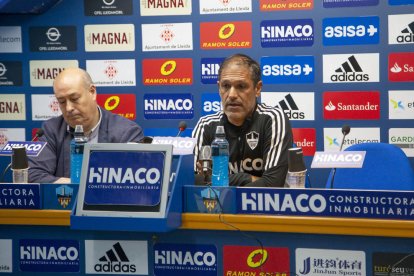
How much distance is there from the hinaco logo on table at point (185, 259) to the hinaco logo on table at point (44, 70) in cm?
311

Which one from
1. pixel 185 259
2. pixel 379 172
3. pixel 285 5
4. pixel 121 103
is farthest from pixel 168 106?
pixel 185 259

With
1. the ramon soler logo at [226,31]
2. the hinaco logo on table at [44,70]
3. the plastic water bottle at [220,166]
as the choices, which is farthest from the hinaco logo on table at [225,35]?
the plastic water bottle at [220,166]

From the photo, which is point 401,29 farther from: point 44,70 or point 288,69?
point 44,70

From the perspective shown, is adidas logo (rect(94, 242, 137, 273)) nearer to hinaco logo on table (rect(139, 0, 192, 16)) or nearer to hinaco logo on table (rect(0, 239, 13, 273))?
hinaco logo on table (rect(0, 239, 13, 273))

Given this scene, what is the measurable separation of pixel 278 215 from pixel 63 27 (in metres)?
3.36

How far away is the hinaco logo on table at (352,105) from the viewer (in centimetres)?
477

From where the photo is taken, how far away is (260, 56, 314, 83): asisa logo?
484 centimetres

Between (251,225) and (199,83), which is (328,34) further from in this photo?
(251,225)

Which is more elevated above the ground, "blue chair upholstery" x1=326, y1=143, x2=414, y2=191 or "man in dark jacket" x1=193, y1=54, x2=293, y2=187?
"man in dark jacket" x1=193, y1=54, x2=293, y2=187

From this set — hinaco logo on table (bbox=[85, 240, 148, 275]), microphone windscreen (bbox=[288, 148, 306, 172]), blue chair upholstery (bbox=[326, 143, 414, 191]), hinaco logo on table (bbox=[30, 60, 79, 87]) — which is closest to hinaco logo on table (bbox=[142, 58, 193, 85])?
hinaco logo on table (bbox=[30, 60, 79, 87])

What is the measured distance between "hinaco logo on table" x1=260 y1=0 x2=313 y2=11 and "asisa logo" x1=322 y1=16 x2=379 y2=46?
17 centimetres

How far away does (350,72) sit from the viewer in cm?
478

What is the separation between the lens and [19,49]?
525 cm

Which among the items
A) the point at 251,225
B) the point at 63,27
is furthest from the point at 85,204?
the point at 63,27
